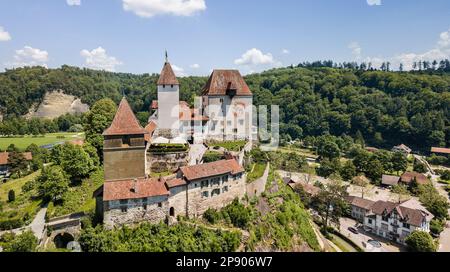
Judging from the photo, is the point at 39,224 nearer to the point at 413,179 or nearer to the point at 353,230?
the point at 353,230

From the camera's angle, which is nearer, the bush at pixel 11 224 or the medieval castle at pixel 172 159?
the medieval castle at pixel 172 159

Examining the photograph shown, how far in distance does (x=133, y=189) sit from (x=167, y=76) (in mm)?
14899

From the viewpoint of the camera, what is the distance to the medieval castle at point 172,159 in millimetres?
25859

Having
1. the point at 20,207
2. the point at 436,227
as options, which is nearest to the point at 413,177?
the point at 436,227

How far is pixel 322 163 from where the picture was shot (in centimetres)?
7538

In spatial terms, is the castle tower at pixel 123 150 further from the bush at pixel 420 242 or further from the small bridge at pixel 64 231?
the bush at pixel 420 242

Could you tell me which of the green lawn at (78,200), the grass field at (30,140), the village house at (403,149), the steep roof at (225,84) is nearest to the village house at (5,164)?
the grass field at (30,140)

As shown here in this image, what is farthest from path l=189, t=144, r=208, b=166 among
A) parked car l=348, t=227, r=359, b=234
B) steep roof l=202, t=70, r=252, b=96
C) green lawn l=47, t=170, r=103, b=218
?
parked car l=348, t=227, r=359, b=234

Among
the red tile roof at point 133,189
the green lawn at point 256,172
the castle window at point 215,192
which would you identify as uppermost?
the red tile roof at point 133,189

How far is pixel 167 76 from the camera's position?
1404 inches

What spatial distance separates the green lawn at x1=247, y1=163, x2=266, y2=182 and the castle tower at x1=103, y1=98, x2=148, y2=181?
12.8 meters

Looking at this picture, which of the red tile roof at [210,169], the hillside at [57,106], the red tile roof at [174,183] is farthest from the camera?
the hillside at [57,106]

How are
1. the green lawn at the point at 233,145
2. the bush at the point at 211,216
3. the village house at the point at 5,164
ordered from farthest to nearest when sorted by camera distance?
the village house at the point at 5,164
the green lawn at the point at 233,145
the bush at the point at 211,216
